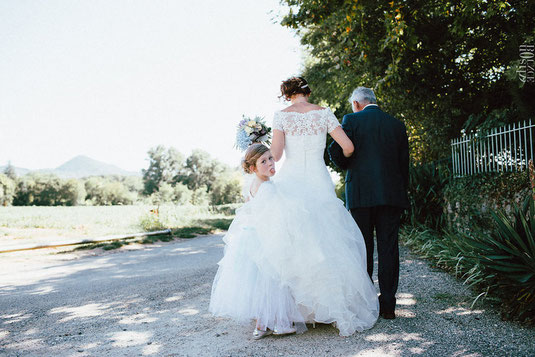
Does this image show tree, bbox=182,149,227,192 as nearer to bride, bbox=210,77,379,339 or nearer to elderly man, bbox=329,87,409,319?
elderly man, bbox=329,87,409,319

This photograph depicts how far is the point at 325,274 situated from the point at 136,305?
291 cm

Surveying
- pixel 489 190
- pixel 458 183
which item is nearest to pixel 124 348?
pixel 489 190

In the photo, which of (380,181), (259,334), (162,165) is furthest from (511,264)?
(162,165)

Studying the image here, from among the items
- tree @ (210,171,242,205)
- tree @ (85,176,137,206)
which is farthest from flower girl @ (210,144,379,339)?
tree @ (85,176,137,206)

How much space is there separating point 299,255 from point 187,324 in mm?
1637

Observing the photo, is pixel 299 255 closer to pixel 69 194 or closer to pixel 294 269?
pixel 294 269

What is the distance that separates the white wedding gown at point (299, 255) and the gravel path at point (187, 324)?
0.25 metres

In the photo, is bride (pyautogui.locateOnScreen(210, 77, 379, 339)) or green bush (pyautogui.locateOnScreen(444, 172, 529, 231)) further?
green bush (pyautogui.locateOnScreen(444, 172, 529, 231))

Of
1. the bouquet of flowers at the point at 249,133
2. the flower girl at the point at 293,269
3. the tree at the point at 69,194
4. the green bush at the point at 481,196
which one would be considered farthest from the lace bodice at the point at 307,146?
the tree at the point at 69,194

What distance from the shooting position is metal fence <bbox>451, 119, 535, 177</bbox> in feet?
18.6

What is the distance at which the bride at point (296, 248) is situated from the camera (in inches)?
120

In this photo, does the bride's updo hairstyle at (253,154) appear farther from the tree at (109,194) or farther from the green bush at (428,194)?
the tree at (109,194)

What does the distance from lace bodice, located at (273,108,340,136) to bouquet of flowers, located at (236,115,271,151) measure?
54 cm

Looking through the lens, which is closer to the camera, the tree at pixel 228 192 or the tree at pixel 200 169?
the tree at pixel 228 192
